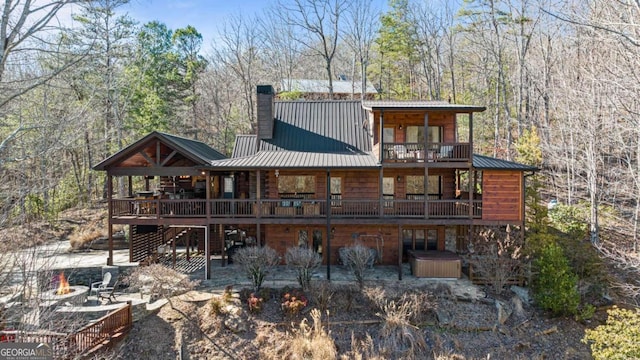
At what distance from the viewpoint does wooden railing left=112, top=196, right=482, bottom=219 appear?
14812mm

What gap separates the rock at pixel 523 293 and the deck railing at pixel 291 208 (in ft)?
10.0

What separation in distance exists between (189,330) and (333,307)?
16.1ft

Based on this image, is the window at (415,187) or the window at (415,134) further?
the window at (415,134)

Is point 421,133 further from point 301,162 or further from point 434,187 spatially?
point 301,162

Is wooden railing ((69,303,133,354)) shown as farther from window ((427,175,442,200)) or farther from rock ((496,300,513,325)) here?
window ((427,175,442,200))

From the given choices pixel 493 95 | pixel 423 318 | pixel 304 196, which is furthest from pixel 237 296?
pixel 493 95

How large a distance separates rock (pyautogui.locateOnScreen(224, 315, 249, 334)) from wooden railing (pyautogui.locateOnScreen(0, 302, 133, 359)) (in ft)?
10.5

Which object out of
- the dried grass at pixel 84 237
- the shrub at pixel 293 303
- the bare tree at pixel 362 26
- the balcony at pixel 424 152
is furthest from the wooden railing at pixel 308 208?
the bare tree at pixel 362 26

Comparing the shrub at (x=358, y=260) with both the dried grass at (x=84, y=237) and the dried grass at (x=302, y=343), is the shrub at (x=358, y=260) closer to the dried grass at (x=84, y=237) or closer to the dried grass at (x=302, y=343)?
the dried grass at (x=302, y=343)

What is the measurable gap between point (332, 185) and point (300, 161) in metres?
2.16

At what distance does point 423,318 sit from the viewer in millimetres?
12125

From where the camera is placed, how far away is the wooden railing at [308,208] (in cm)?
1481

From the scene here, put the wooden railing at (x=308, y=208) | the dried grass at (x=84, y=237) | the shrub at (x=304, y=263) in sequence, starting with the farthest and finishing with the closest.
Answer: the dried grass at (x=84, y=237) → the wooden railing at (x=308, y=208) → the shrub at (x=304, y=263)

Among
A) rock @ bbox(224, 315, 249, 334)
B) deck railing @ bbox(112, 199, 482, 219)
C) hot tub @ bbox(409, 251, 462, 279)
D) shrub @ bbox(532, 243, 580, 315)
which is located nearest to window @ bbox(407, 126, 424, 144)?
deck railing @ bbox(112, 199, 482, 219)
